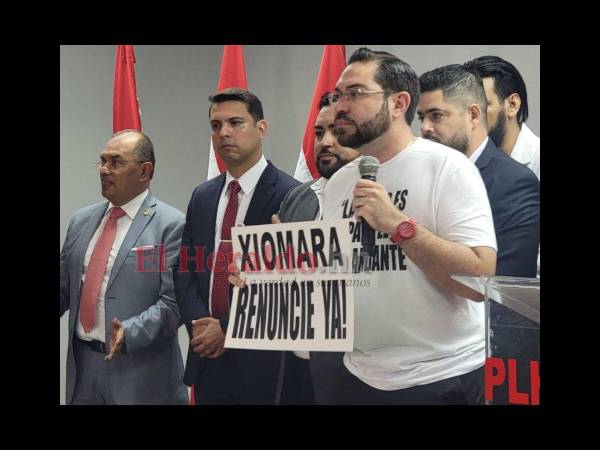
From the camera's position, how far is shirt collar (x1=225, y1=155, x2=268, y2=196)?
430cm

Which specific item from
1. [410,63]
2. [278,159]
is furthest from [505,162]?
[278,159]

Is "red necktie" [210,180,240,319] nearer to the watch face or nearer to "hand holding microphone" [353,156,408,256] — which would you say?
"hand holding microphone" [353,156,408,256]

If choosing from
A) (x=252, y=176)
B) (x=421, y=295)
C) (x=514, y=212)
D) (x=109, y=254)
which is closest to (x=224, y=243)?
(x=252, y=176)

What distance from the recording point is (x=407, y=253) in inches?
146

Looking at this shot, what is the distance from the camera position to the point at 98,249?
181 inches

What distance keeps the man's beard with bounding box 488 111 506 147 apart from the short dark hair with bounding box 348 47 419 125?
0.37 metres

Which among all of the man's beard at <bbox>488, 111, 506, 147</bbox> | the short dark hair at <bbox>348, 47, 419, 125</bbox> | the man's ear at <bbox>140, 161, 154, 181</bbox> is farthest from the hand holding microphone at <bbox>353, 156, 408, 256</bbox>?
the man's ear at <bbox>140, 161, 154, 181</bbox>

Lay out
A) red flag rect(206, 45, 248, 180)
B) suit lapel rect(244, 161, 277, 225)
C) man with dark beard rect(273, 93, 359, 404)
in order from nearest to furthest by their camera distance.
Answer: man with dark beard rect(273, 93, 359, 404), suit lapel rect(244, 161, 277, 225), red flag rect(206, 45, 248, 180)

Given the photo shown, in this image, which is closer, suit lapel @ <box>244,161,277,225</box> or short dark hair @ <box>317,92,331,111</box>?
short dark hair @ <box>317,92,331,111</box>

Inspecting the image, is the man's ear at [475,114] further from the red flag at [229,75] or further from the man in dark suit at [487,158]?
the red flag at [229,75]

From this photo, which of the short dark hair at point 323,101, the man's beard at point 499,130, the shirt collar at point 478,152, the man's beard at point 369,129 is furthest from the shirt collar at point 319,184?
the man's beard at point 499,130

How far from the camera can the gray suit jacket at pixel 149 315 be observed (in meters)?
4.44

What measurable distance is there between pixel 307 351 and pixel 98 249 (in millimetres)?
1390

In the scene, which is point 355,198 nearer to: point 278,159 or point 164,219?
point 278,159
